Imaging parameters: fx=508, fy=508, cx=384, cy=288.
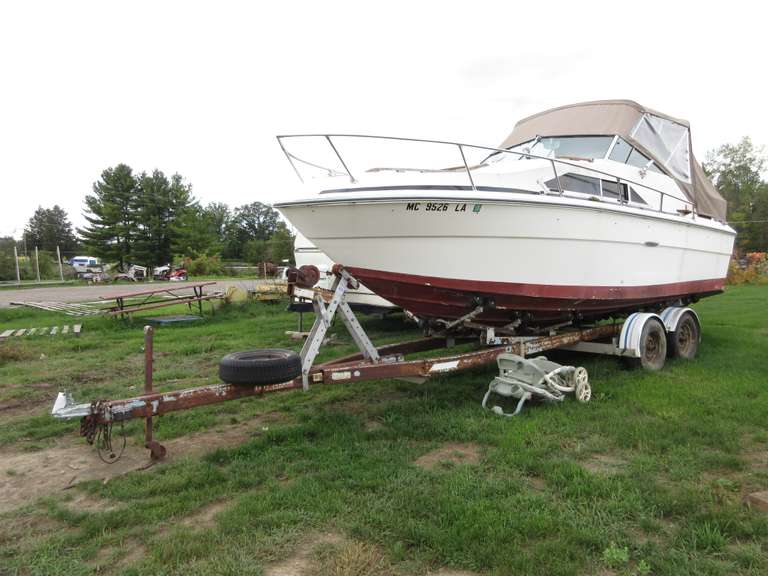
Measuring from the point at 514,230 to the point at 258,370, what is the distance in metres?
2.53

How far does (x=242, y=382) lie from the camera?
349cm

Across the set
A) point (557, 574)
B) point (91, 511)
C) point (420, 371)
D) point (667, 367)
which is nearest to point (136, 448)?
point (91, 511)

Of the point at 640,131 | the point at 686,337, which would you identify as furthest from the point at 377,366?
the point at 640,131

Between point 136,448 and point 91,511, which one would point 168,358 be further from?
point 91,511

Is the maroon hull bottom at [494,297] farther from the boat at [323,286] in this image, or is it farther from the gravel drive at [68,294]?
the gravel drive at [68,294]

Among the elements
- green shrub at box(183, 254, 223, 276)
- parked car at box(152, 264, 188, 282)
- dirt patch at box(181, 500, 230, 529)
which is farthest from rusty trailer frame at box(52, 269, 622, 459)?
green shrub at box(183, 254, 223, 276)

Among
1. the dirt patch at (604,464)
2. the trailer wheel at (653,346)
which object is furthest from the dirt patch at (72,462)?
the trailer wheel at (653,346)

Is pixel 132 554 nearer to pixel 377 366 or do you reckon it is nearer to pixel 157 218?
Result: pixel 377 366

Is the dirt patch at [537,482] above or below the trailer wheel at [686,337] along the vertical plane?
below

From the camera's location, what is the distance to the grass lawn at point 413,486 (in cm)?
245

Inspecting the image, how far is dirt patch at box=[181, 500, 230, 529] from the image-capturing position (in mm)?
2793

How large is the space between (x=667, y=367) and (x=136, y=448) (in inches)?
227

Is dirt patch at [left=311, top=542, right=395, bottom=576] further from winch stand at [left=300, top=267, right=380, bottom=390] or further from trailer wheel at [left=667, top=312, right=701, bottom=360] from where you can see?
trailer wheel at [left=667, top=312, right=701, bottom=360]

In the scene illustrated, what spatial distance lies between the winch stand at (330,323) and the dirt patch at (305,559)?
1351mm
